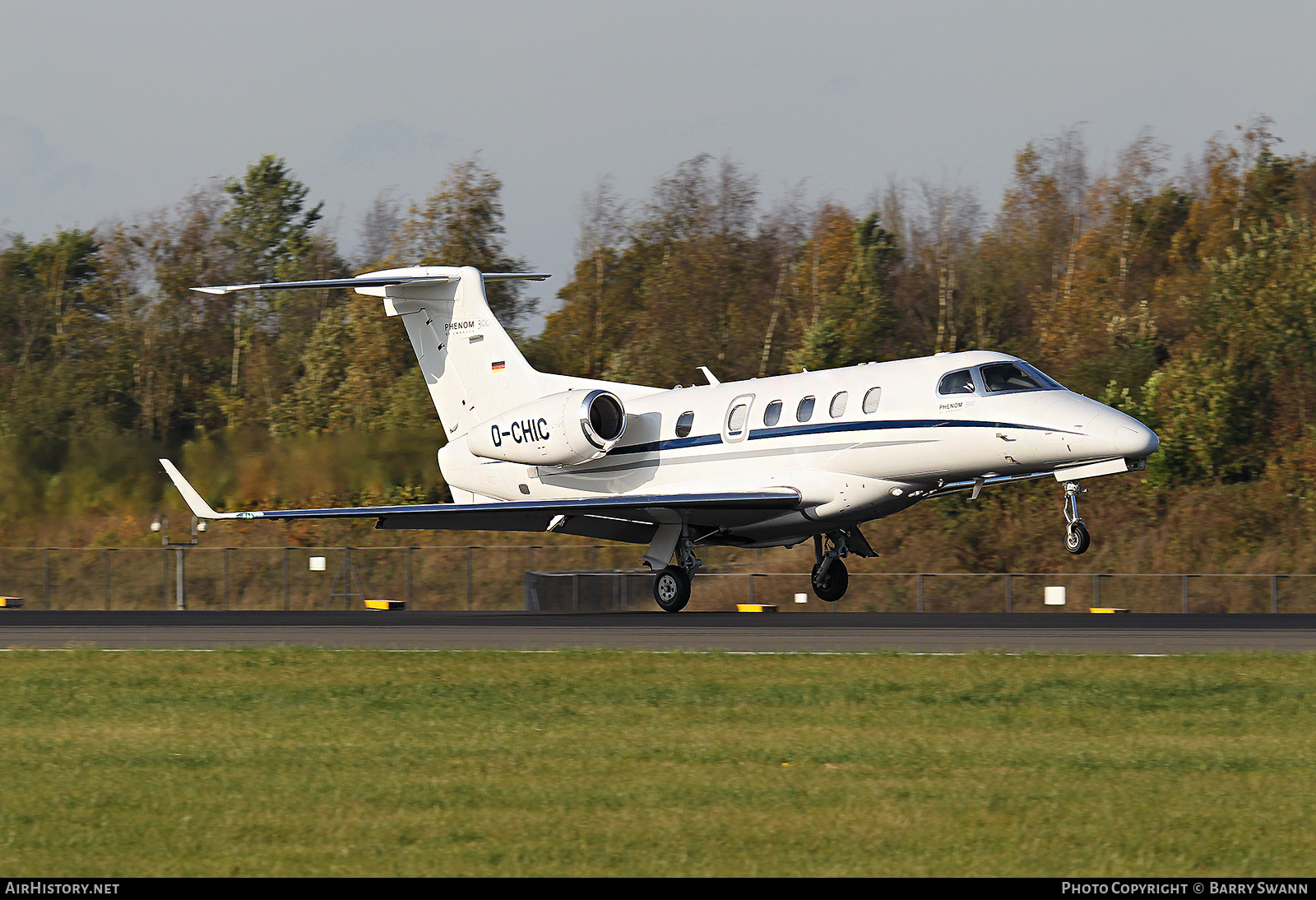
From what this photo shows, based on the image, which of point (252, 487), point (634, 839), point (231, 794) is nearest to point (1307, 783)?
point (634, 839)

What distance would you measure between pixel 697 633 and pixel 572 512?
6.10 meters

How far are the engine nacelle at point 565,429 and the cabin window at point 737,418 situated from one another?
2186 mm

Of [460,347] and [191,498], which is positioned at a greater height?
[460,347]

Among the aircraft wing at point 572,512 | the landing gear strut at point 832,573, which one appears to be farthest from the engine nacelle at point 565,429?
the landing gear strut at point 832,573

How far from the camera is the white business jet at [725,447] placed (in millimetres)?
21875

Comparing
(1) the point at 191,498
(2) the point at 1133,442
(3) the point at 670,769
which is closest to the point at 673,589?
(1) the point at 191,498

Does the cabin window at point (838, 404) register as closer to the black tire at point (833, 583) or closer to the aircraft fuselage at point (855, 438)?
the aircraft fuselage at point (855, 438)

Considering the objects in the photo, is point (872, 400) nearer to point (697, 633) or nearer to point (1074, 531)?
point (1074, 531)

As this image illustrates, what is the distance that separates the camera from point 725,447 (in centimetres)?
2467

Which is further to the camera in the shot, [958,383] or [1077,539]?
[958,383]

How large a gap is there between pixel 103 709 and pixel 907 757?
21.7ft

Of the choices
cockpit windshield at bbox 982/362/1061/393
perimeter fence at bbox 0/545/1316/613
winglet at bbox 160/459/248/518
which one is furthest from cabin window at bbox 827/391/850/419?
winglet at bbox 160/459/248/518

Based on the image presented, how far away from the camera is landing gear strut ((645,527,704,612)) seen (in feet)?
84.6

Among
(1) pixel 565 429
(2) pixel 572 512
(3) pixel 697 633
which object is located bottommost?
(3) pixel 697 633
